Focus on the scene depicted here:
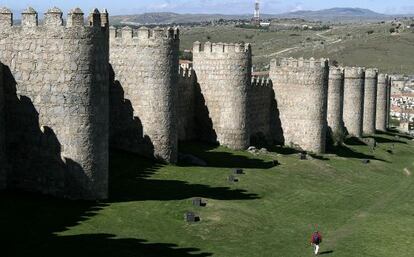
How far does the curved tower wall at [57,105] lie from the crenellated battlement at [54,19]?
0.12 ft

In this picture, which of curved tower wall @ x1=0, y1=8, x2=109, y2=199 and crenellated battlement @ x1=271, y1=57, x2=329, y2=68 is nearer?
curved tower wall @ x1=0, y1=8, x2=109, y2=199

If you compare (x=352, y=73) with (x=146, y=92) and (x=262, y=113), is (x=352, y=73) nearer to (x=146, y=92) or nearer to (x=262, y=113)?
(x=262, y=113)

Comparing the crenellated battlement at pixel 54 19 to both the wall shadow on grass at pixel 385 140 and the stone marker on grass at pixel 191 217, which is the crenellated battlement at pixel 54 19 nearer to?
the stone marker on grass at pixel 191 217

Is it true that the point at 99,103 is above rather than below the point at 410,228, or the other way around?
above

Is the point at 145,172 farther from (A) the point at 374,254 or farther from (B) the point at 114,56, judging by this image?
(A) the point at 374,254

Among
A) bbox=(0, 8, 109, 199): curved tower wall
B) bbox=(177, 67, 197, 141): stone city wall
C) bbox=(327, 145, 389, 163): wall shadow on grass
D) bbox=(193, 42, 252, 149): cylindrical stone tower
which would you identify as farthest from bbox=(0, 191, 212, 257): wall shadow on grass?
bbox=(327, 145, 389, 163): wall shadow on grass

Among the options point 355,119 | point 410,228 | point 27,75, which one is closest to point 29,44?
point 27,75

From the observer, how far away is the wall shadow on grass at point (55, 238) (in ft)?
68.8

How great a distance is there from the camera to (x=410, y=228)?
28938mm

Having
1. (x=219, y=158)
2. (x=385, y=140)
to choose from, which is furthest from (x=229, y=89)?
(x=385, y=140)

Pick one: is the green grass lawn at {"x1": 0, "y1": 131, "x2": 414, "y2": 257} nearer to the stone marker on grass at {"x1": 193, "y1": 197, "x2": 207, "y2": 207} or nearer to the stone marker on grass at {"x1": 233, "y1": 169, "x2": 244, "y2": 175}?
the stone marker on grass at {"x1": 193, "y1": 197, "x2": 207, "y2": 207}

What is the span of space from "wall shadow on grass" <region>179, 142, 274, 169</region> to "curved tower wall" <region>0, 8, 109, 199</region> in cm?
1270

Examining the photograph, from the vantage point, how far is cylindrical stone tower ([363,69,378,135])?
71188 mm

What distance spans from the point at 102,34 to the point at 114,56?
1100cm
